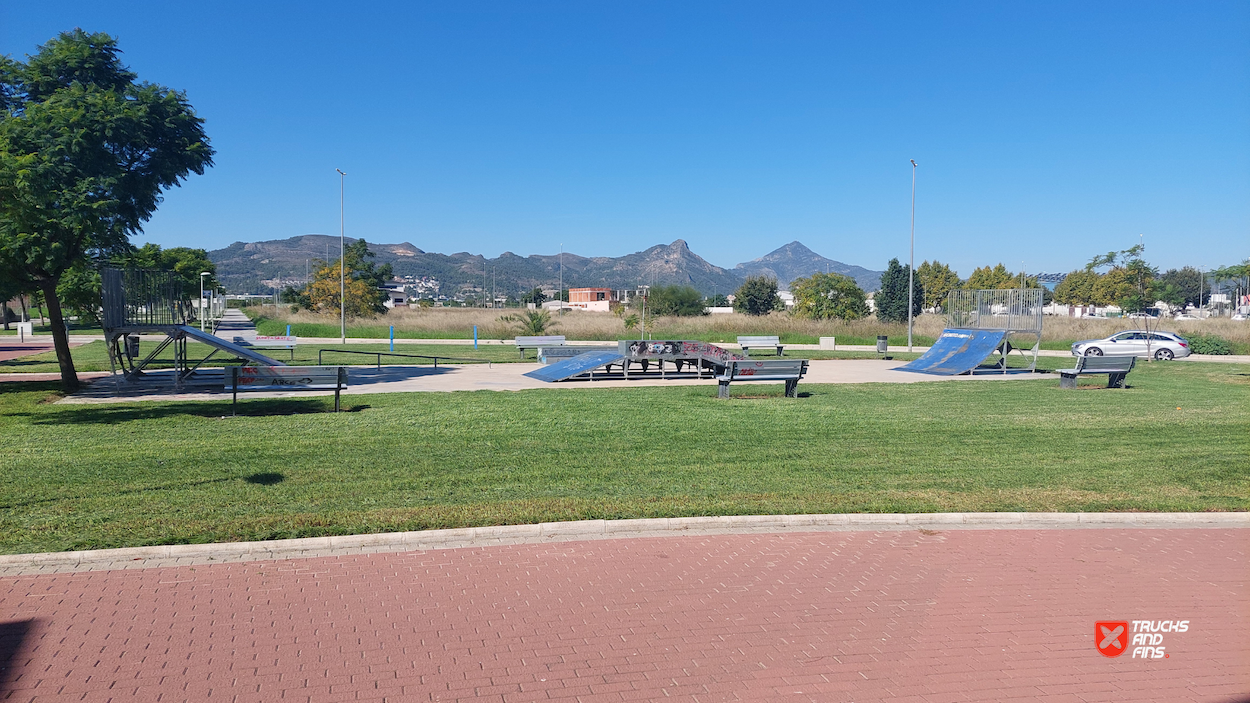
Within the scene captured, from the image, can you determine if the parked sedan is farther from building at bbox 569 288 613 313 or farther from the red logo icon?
building at bbox 569 288 613 313

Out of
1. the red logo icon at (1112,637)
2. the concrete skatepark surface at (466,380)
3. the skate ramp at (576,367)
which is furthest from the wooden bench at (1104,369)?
the red logo icon at (1112,637)

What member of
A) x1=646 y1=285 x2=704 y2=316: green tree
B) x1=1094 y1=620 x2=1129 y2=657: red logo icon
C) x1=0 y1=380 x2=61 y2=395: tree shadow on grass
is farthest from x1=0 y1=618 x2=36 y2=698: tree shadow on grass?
x1=646 y1=285 x2=704 y2=316: green tree

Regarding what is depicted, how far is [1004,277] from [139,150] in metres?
86.4

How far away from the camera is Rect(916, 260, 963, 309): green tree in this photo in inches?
3686

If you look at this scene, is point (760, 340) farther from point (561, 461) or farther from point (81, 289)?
point (81, 289)

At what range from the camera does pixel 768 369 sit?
16391 millimetres

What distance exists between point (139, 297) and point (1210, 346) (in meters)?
39.8

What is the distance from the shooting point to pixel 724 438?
11.2 meters

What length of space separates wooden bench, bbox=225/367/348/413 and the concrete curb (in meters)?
7.41

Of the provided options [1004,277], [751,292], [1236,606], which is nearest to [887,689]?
[1236,606]

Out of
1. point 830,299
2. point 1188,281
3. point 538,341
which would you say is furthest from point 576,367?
point 1188,281

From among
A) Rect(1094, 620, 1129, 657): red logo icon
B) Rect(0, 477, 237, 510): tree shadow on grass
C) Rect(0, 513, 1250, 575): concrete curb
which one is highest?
Rect(0, 477, 237, 510): tree shadow on grass

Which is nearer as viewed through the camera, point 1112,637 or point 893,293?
point 1112,637

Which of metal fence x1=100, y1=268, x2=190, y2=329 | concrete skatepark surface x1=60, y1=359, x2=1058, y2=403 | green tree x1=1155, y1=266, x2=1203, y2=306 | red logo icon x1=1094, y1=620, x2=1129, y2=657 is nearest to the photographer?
red logo icon x1=1094, y1=620, x2=1129, y2=657
